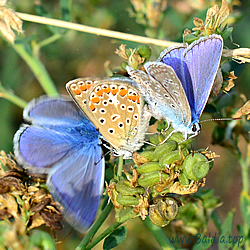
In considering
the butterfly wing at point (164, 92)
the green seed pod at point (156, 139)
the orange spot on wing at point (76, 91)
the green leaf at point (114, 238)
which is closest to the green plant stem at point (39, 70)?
the orange spot on wing at point (76, 91)

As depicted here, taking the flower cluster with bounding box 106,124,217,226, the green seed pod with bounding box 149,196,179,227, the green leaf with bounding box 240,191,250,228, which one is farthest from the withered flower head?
the green leaf with bounding box 240,191,250,228

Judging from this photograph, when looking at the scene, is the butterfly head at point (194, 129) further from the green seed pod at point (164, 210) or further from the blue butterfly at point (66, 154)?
the blue butterfly at point (66, 154)

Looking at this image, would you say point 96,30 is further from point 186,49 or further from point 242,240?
point 242,240

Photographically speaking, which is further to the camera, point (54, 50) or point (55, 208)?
point (54, 50)

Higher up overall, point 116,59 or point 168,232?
point 116,59

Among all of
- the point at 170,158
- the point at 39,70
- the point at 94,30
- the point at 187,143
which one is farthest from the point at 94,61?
the point at 170,158

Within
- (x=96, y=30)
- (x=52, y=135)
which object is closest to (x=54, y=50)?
(x=96, y=30)

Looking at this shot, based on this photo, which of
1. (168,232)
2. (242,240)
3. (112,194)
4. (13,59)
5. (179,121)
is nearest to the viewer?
(112,194)

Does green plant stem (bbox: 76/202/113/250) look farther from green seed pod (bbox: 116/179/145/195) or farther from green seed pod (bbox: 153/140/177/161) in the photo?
green seed pod (bbox: 153/140/177/161)
